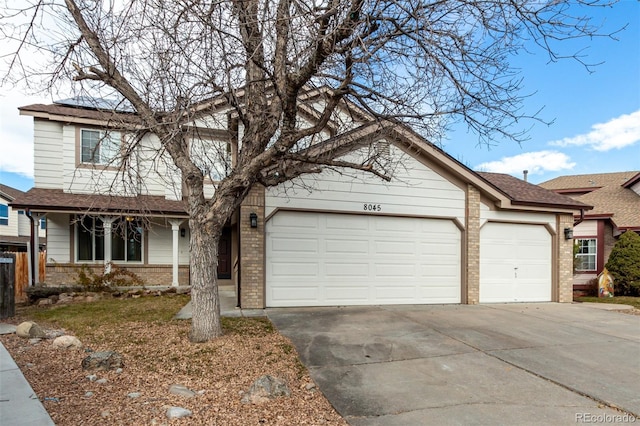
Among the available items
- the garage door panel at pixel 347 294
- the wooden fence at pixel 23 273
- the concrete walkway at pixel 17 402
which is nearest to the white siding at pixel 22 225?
the wooden fence at pixel 23 273

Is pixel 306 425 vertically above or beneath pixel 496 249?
beneath

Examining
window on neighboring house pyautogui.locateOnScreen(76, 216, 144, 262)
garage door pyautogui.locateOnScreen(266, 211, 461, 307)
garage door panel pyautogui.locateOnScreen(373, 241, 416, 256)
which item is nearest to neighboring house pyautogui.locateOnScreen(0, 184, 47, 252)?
window on neighboring house pyautogui.locateOnScreen(76, 216, 144, 262)

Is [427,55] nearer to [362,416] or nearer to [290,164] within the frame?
[290,164]

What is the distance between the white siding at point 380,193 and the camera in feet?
29.6

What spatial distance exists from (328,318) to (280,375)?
3334mm

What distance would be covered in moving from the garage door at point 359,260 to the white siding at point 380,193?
11.1 inches

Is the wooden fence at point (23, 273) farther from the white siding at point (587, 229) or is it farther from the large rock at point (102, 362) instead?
the white siding at point (587, 229)

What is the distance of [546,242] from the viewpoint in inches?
432

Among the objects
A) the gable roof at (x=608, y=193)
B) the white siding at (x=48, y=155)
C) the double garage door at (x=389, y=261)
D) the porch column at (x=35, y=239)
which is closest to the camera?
the double garage door at (x=389, y=261)

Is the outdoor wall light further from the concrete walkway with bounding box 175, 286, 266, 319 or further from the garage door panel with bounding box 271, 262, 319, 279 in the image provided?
the concrete walkway with bounding box 175, 286, 266, 319

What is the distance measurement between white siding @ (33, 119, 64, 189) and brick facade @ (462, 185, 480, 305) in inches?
527

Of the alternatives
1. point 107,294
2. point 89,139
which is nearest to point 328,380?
point 107,294

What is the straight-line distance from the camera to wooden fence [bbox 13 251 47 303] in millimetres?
11078

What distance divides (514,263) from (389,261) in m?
4.14
